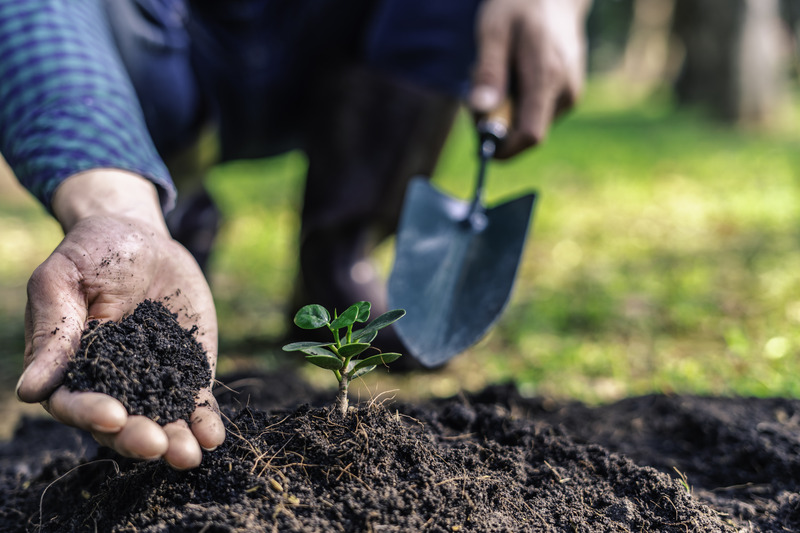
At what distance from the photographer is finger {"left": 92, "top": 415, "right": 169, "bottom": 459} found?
1055 mm

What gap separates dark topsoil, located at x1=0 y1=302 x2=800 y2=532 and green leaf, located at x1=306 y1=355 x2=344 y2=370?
104 millimetres

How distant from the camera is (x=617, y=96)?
17.5 m

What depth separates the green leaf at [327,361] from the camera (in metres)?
1.21

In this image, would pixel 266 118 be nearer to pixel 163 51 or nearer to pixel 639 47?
pixel 163 51

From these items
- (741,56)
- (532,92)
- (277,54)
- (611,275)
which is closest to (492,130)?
(532,92)

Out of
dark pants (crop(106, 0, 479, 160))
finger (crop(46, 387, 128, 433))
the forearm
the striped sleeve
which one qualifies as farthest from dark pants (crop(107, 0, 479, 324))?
finger (crop(46, 387, 128, 433))

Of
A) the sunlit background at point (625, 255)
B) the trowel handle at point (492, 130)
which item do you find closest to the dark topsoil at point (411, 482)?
the sunlit background at point (625, 255)

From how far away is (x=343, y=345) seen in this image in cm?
122

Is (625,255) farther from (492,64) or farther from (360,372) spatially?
(360,372)

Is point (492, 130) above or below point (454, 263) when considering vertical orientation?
above

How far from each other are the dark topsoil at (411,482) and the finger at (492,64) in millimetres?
1070

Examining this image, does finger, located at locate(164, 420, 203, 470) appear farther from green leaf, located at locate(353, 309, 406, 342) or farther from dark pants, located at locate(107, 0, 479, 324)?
dark pants, located at locate(107, 0, 479, 324)

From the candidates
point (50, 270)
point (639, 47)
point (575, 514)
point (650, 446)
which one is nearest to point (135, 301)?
point (50, 270)

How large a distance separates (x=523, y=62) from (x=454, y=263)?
2.47 ft
